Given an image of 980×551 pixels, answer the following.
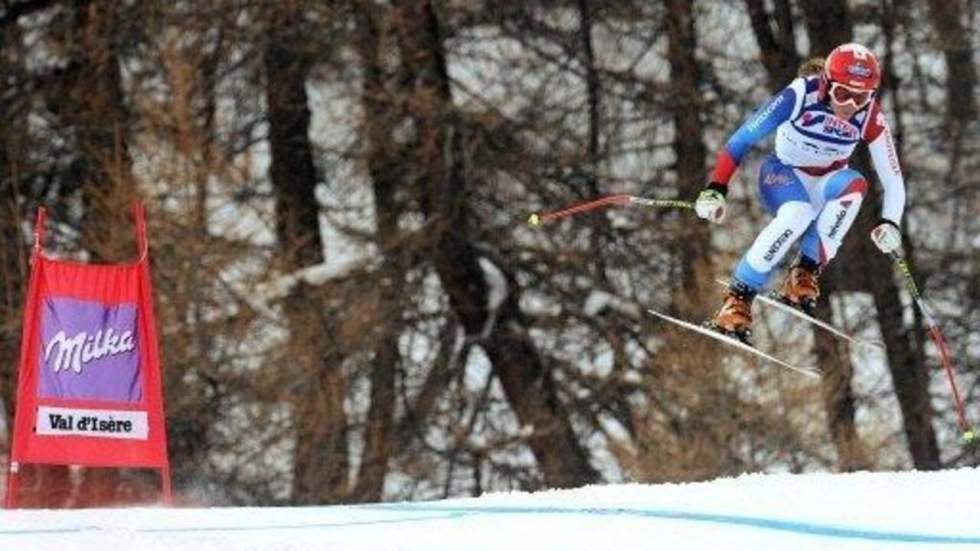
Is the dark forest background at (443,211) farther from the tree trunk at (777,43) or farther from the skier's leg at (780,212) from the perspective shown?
the skier's leg at (780,212)

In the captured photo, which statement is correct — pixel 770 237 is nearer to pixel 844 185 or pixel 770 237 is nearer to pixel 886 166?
pixel 844 185

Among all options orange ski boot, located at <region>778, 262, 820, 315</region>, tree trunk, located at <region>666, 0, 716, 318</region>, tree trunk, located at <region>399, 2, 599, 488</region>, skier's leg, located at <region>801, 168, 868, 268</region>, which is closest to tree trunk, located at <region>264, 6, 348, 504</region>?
tree trunk, located at <region>399, 2, 599, 488</region>

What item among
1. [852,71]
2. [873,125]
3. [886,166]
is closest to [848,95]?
[852,71]

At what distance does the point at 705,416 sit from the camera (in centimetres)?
2286

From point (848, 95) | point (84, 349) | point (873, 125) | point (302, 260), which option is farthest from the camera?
point (302, 260)

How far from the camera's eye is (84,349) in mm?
13109

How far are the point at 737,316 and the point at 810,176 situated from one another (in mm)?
793

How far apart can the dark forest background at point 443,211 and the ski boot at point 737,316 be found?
1123 centimetres

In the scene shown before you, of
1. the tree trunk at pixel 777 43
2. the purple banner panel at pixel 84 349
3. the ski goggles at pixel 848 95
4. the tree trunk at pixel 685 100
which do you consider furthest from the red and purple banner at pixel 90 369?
the tree trunk at pixel 777 43

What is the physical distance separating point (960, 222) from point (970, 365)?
1.78 metres

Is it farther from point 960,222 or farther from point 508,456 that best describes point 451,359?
point 960,222

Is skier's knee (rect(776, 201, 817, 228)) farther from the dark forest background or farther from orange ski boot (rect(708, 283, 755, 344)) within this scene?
the dark forest background

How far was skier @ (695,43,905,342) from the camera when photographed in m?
11.8

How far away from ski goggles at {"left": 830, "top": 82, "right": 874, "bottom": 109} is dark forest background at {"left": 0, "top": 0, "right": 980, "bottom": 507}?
39.8 ft
